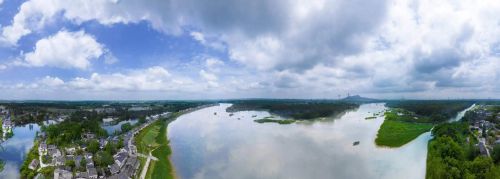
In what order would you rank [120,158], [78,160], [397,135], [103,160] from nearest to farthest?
[103,160]
[78,160]
[120,158]
[397,135]

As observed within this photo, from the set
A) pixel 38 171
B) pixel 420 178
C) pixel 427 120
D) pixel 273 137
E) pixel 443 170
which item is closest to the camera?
pixel 443 170

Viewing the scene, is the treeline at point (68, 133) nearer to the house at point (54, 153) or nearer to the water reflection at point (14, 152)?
the water reflection at point (14, 152)

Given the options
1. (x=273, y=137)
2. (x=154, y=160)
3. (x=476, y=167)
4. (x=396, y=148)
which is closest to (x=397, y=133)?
(x=396, y=148)

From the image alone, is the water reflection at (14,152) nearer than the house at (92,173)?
No

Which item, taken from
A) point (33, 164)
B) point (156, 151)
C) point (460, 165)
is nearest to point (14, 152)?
point (33, 164)

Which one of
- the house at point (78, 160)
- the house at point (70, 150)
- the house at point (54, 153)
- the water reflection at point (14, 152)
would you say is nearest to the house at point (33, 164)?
the water reflection at point (14, 152)

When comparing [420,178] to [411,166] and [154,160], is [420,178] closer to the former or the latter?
[411,166]

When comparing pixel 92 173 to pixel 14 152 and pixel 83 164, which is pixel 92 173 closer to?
pixel 83 164

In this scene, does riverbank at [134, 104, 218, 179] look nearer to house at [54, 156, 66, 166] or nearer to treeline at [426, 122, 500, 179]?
house at [54, 156, 66, 166]
